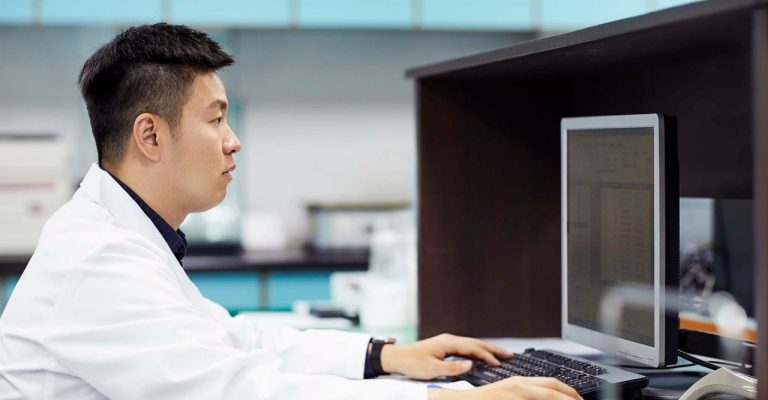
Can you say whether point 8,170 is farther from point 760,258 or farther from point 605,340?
point 760,258

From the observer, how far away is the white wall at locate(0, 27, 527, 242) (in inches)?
157

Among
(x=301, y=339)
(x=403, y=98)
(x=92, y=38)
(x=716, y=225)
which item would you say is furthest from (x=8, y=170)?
(x=716, y=225)

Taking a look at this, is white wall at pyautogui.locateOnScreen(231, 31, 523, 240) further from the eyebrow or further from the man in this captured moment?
the eyebrow

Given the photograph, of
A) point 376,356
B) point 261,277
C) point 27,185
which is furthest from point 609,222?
point 27,185

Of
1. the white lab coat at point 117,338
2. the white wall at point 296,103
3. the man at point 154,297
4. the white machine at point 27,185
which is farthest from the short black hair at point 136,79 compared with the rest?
the white wall at point 296,103

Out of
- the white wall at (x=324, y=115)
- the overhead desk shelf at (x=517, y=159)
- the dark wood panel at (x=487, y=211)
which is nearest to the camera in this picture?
the overhead desk shelf at (x=517, y=159)

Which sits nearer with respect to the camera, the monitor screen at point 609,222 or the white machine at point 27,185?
the monitor screen at point 609,222

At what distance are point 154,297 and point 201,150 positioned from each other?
11.8 inches

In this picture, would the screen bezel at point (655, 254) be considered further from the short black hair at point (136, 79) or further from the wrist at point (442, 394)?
the short black hair at point (136, 79)

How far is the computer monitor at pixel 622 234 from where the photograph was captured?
1.22m

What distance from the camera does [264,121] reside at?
4117 millimetres

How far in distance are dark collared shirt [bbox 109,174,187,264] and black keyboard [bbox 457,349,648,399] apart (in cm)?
50

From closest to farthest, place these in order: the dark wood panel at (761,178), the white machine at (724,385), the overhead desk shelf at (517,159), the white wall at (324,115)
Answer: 1. the dark wood panel at (761,178)
2. the white machine at (724,385)
3. the overhead desk shelf at (517,159)
4. the white wall at (324,115)

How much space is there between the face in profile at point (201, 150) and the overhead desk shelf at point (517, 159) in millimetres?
429
